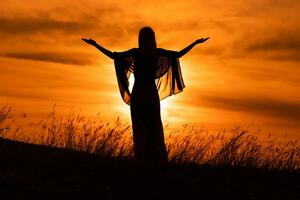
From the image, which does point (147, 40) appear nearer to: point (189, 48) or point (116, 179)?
point (189, 48)

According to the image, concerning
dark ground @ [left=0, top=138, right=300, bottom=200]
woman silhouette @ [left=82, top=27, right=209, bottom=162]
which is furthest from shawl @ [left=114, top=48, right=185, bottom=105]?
dark ground @ [left=0, top=138, right=300, bottom=200]

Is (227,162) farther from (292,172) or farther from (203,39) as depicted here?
(203,39)

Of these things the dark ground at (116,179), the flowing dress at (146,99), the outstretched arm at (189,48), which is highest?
the outstretched arm at (189,48)

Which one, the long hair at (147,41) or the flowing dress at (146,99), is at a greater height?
the long hair at (147,41)

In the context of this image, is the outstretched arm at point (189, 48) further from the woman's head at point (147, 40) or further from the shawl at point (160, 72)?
the woman's head at point (147, 40)

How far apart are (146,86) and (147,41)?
991 mm

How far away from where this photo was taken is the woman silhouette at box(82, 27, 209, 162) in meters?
13.5

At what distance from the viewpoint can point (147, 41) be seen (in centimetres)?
1324

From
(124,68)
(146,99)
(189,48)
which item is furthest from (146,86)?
(189,48)

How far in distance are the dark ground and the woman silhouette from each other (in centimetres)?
187

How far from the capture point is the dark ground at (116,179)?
943 centimetres

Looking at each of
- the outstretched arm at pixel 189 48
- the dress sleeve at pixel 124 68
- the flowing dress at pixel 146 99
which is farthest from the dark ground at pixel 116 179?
the outstretched arm at pixel 189 48

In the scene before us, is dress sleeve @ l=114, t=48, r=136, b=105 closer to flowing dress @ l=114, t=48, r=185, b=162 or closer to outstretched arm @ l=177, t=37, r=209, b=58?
flowing dress @ l=114, t=48, r=185, b=162

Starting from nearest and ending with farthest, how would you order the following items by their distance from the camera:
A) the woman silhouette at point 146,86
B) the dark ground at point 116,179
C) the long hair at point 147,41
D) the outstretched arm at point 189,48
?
the dark ground at point 116,179 < the long hair at point 147,41 < the woman silhouette at point 146,86 < the outstretched arm at point 189,48
